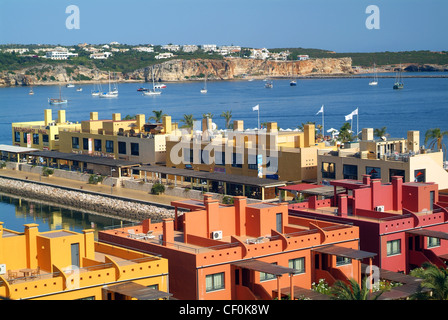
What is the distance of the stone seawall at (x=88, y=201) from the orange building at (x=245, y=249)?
20.3 m

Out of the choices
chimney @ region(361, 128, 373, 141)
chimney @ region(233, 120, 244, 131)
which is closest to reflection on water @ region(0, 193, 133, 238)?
chimney @ region(233, 120, 244, 131)

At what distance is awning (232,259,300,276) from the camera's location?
24984 mm

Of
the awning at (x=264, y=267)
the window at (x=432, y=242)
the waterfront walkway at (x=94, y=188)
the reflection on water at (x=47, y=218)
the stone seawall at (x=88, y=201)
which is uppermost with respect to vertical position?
the awning at (x=264, y=267)

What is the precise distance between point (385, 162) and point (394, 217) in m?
14.3

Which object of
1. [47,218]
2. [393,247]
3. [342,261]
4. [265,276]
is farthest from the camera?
[47,218]

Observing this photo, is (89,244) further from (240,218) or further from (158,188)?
(158,188)

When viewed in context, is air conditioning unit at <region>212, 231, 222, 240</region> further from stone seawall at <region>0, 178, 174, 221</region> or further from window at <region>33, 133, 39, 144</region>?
window at <region>33, 133, 39, 144</region>

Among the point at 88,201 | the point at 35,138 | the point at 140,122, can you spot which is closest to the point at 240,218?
the point at 88,201

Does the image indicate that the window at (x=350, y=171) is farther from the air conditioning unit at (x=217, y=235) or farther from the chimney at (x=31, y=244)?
the chimney at (x=31, y=244)

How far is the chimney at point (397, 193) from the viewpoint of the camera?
111ft

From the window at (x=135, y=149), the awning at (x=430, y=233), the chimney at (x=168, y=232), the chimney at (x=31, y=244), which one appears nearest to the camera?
the chimney at (x=31, y=244)

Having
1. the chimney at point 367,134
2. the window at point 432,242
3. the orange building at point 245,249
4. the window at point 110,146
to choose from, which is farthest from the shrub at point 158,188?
the window at point 432,242

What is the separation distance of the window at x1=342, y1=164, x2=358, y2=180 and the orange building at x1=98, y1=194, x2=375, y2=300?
52.3 feet

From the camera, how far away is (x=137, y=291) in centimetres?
2322
